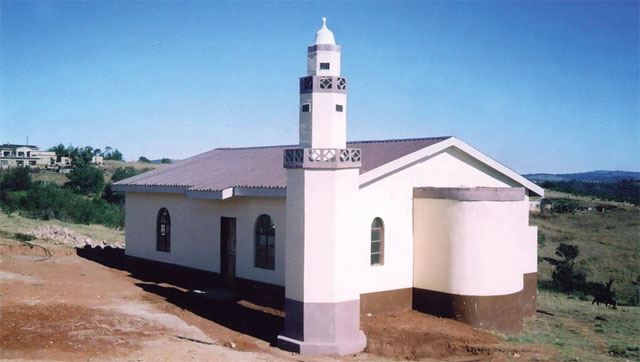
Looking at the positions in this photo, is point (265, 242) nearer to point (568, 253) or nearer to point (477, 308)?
point (477, 308)

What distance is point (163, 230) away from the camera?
20.8 meters

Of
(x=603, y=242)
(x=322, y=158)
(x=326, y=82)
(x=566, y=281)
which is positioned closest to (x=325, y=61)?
(x=326, y=82)

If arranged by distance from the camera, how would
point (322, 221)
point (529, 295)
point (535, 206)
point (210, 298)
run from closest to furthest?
point (322, 221)
point (210, 298)
point (529, 295)
point (535, 206)

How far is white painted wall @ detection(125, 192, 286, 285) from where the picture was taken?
16.1 m

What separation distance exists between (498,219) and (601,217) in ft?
153

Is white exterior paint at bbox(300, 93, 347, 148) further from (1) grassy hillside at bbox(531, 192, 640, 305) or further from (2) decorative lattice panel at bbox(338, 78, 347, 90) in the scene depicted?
(1) grassy hillside at bbox(531, 192, 640, 305)

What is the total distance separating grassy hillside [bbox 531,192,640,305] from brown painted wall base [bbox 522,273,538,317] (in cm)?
832

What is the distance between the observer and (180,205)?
776 inches

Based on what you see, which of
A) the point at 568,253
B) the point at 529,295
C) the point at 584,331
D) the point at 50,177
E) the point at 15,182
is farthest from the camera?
the point at 50,177

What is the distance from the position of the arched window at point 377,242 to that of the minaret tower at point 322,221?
281 centimetres

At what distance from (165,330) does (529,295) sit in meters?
11.1

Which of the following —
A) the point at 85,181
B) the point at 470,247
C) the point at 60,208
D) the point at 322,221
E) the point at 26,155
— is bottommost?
the point at 470,247

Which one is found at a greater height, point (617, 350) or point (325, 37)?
point (325, 37)

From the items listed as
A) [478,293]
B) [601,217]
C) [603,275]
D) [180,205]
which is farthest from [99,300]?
[601,217]
